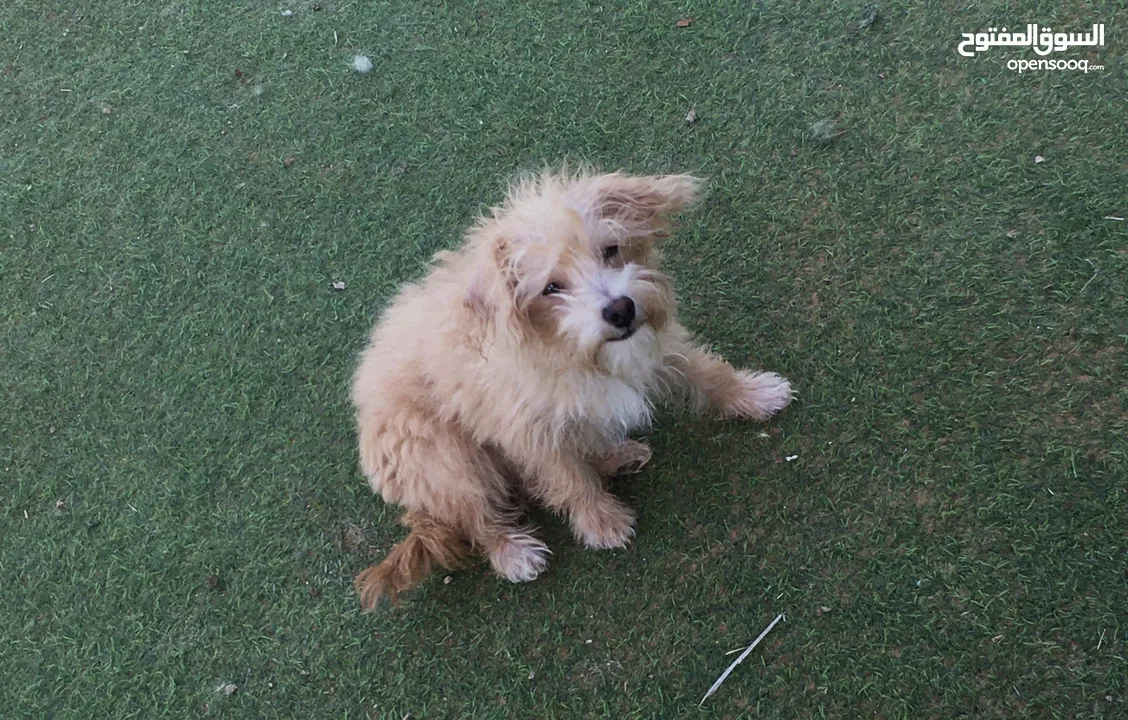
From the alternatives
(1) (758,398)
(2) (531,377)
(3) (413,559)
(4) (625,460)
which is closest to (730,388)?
(1) (758,398)

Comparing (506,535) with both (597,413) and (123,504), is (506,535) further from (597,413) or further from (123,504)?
(123,504)

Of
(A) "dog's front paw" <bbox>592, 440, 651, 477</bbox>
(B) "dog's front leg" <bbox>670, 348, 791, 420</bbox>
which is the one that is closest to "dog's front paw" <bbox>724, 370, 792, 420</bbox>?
(B) "dog's front leg" <bbox>670, 348, 791, 420</bbox>

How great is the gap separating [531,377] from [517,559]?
0.81 metres

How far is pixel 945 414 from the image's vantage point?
104 inches

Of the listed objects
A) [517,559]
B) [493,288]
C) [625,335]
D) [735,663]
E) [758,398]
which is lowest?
[735,663]

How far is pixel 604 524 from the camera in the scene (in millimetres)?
2650

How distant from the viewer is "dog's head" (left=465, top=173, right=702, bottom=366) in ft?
6.30

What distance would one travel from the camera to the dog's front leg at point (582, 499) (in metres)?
2.50

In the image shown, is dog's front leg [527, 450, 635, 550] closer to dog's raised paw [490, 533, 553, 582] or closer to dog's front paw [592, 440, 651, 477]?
dog's front paw [592, 440, 651, 477]

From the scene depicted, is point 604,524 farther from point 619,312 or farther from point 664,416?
point 619,312
